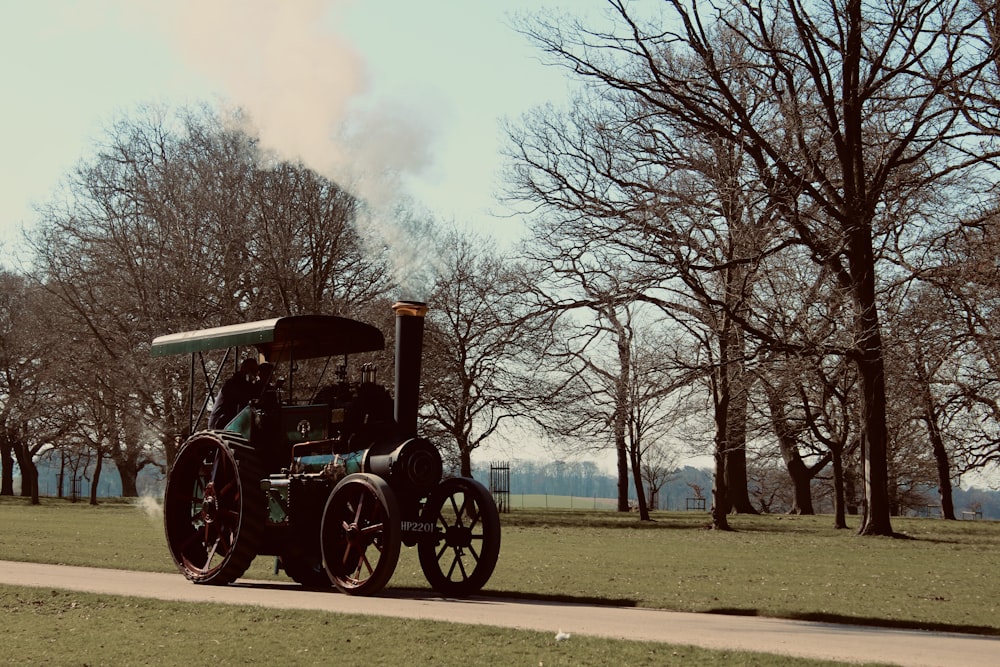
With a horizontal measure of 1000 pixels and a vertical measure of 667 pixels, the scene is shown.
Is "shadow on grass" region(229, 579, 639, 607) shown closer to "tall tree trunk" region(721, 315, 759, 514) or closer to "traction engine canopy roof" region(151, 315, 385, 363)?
"traction engine canopy roof" region(151, 315, 385, 363)

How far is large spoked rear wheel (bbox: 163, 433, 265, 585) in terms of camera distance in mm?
13062

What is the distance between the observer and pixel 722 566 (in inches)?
677

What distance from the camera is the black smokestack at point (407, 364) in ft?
42.0

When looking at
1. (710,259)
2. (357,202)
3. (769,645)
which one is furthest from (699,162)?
(769,645)

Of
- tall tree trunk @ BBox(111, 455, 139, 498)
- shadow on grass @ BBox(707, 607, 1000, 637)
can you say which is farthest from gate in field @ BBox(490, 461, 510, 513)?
shadow on grass @ BBox(707, 607, 1000, 637)

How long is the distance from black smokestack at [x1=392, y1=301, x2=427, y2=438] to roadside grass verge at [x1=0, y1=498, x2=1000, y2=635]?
206 cm

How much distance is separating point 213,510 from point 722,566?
731cm

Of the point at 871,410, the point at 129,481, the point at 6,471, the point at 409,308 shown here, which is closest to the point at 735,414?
the point at 871,410

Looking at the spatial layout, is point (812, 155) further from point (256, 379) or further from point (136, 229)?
point (136, 229)

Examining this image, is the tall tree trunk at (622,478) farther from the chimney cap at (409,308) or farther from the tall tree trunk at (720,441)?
the chimney cap at (409,308)

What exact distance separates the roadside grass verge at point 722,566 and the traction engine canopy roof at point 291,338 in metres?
2.81

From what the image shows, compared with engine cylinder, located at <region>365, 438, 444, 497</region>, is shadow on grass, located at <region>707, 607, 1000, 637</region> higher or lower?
lower

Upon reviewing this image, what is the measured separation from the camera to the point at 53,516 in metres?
33.2

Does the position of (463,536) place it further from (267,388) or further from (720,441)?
(720,441)
